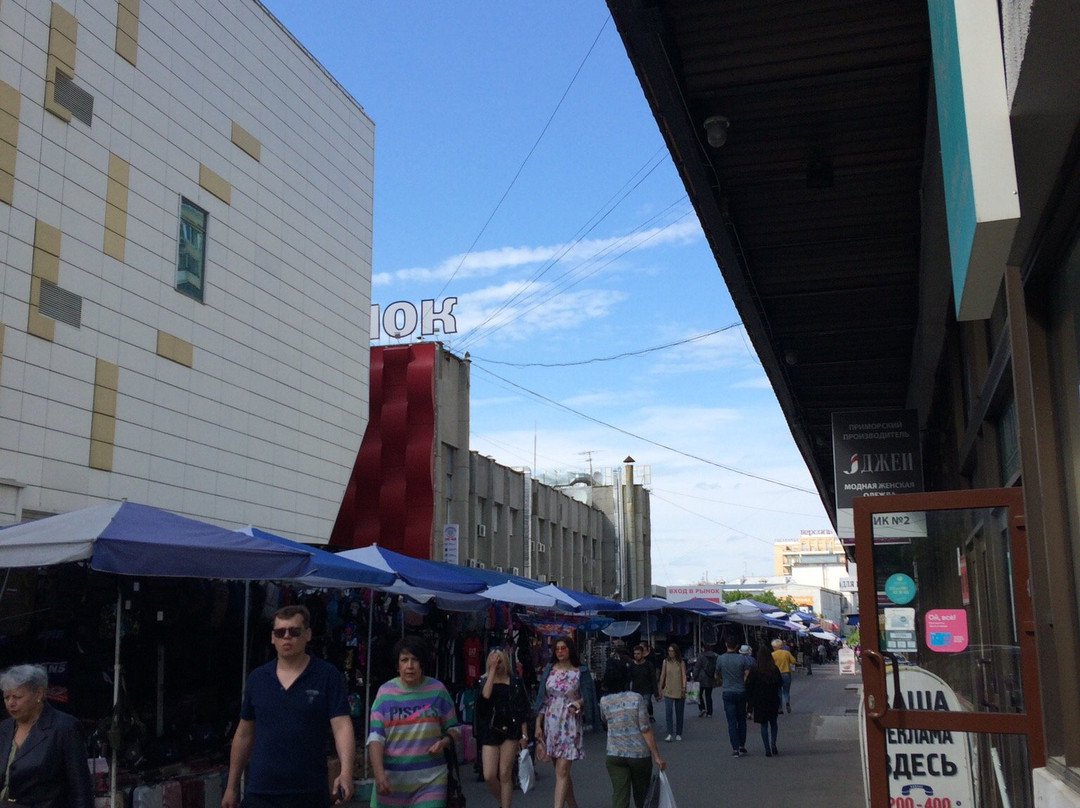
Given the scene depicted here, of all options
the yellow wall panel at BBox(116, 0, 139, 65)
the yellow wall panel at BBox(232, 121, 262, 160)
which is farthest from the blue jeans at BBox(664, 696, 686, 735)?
the yellow wall panel at BBox(116, 0, 139, 65)

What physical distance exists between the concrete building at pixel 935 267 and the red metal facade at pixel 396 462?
68.2ft

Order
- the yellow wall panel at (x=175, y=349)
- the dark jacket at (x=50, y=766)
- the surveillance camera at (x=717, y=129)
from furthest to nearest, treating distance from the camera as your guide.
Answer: the yellow wall panel at (x=175, y=349), the surveillance camera at (x=717, y=129), the dark jacket at (x=50, y=766)

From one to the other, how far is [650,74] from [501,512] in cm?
3527

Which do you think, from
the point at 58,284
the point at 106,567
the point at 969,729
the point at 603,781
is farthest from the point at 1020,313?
the point at 58,284

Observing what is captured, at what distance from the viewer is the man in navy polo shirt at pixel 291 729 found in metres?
5.34

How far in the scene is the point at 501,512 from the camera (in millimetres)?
41062

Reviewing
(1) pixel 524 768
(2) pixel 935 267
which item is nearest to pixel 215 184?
(1) pixel 524 768

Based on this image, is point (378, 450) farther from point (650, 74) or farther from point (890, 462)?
point (650, 74)

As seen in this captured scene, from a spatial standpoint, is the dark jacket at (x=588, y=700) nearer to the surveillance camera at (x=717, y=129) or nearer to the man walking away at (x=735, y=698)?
the man walking away at (x=735, y=698)

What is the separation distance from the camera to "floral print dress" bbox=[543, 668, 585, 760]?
384 inches

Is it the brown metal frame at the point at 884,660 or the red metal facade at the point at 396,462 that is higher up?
the red metal facade at the point at 396,462

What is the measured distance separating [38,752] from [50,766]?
0.09 meters

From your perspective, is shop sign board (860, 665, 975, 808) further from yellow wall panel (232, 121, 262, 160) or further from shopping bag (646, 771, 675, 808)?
yellow wall panel (232, 121, 262, 160)

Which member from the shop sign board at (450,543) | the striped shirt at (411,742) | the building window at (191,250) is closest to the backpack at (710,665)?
the shop sign board at (450,543)
